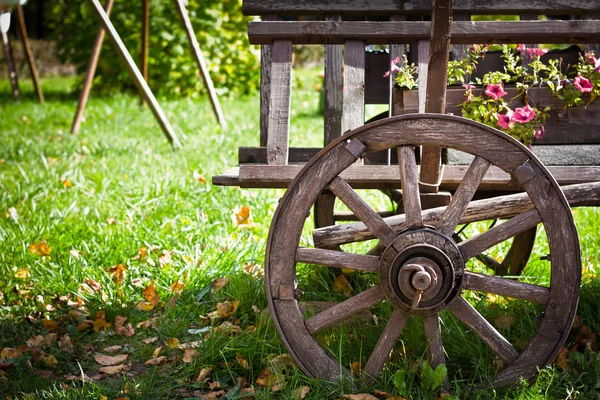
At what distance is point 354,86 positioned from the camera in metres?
2.35

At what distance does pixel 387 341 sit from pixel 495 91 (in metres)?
0.97

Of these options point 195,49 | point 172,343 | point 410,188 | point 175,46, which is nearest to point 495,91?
point 410,188

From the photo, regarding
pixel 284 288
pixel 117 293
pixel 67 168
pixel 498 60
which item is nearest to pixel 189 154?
pixel 67 168

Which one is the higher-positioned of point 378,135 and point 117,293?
point 378,135

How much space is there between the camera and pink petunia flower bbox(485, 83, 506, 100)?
236 cm

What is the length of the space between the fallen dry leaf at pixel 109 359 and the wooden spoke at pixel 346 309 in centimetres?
91

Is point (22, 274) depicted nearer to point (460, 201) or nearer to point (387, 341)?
point (387, 341)

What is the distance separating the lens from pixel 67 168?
5.26m

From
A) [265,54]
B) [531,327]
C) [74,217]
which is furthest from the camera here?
[74,217]

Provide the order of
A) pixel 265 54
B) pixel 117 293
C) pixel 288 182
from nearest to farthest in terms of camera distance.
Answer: pixel 288 182
pixel 265 54
pixel 117 293

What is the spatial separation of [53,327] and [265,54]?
1516 mm

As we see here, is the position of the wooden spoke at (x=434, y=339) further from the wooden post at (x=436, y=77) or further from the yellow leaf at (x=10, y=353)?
the yellow leaf at (x=10, y=353)

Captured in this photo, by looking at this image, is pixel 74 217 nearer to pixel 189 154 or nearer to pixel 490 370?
pixel 189 154

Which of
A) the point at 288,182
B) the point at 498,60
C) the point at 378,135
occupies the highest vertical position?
the point at 498,60
